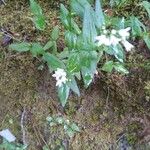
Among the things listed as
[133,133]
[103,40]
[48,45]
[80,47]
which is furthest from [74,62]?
[133,133]

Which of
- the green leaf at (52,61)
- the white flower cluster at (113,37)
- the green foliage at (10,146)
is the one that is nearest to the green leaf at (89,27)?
the white flower cluster at (113,37)

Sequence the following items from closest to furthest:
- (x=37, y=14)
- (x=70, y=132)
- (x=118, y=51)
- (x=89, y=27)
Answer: (x=89, y=27), (x=118, y=51), (x=37, y=14), (x=70, y=132)

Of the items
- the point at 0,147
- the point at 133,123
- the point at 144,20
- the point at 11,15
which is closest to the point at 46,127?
the point at 0,147

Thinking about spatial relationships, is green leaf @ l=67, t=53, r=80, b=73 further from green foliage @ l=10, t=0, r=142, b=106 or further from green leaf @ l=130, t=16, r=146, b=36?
green leaf @ l=130, t=16, r=146, b=36

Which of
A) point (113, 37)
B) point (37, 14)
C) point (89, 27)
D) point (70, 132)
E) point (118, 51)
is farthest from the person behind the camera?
point (70, 132)

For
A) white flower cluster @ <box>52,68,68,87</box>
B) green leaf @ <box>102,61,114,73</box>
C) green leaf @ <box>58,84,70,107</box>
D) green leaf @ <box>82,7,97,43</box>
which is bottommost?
green leaf @ <box>58,84,70,107</box>

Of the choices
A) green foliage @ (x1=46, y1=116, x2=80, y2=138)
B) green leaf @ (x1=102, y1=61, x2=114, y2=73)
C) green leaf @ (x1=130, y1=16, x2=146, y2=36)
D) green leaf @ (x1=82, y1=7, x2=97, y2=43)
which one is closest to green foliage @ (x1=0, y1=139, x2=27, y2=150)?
green foliage @ (x1=46, y1=116, x2=80, y2=138)

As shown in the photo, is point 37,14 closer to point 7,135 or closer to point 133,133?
point 7,135
